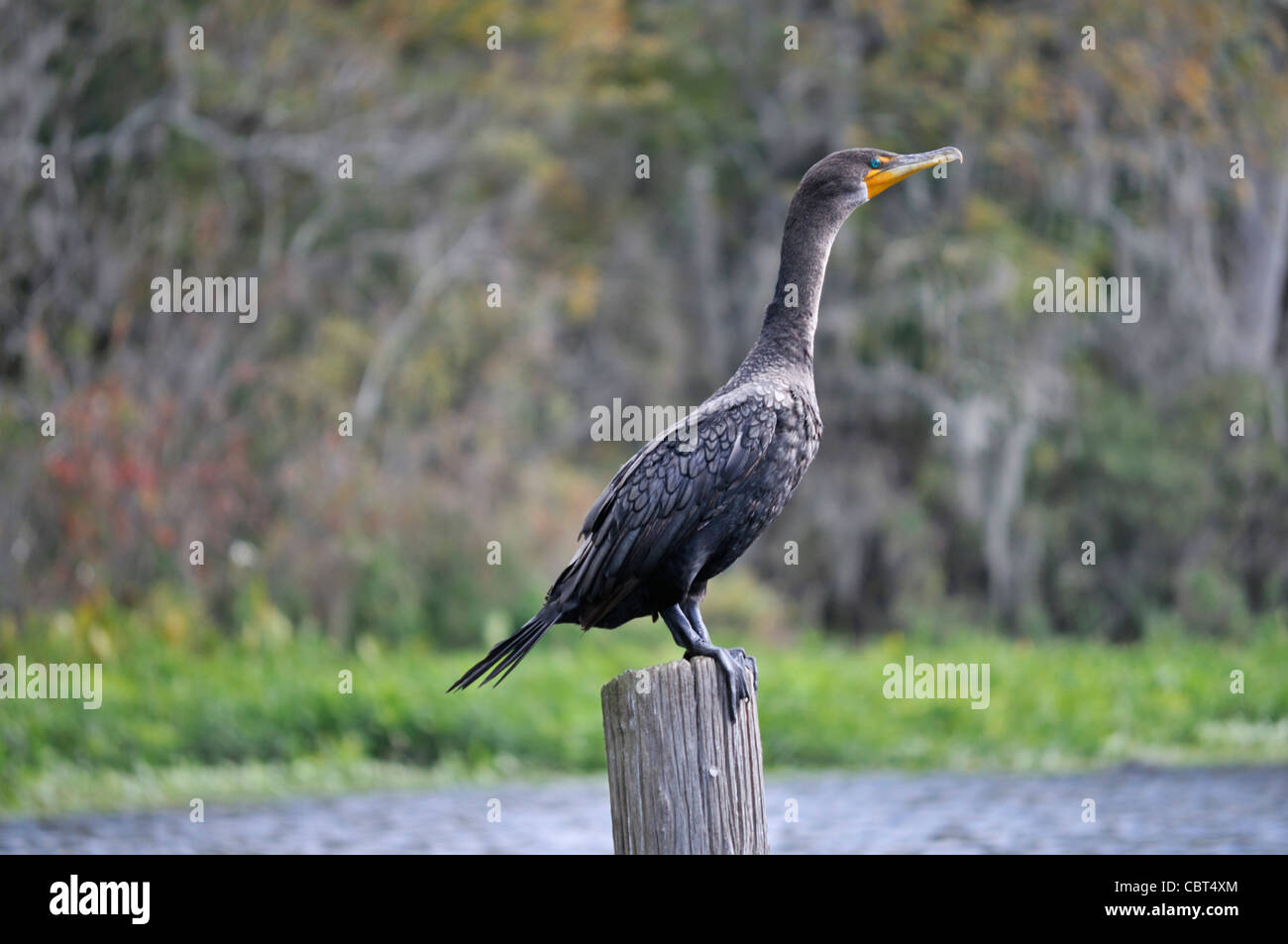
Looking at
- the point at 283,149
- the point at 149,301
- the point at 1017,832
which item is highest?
the point at 283,149

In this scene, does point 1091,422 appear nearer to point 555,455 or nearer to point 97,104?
point 555,455

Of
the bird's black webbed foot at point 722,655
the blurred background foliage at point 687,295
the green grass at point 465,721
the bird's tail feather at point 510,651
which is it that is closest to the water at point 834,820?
the green grass at point 465,721

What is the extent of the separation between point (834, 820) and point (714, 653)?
551 cm

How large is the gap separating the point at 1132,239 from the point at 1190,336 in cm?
117

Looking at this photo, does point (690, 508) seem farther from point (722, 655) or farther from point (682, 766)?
point (682, 766)

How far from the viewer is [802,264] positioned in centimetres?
477

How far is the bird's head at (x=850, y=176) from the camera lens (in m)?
4.74

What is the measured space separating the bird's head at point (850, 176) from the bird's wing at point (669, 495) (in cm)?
77

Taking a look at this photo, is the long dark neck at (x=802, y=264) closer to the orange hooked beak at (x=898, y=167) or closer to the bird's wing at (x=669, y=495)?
the orange hooked beak at (x=898, y=167)

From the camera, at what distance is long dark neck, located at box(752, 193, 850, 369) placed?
4.71 metres

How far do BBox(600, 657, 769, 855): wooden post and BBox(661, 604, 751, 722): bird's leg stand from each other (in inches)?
0.9

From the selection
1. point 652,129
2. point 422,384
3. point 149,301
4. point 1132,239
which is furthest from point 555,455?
point 1132,239

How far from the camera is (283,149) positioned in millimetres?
14414

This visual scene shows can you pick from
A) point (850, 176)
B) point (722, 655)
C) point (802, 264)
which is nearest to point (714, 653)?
point (722, 655)
